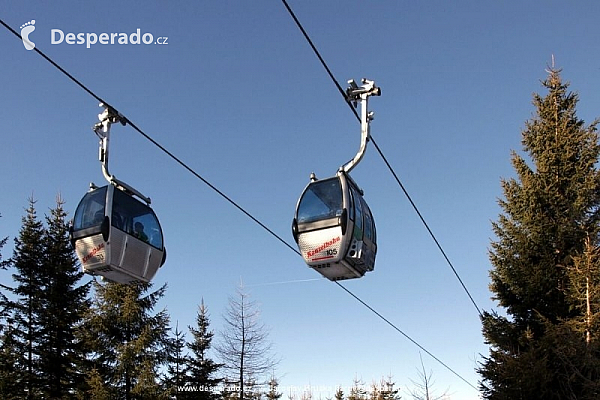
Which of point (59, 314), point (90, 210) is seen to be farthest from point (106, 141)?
point (59, 314)

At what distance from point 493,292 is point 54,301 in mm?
19345

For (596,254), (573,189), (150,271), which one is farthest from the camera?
(573,189)

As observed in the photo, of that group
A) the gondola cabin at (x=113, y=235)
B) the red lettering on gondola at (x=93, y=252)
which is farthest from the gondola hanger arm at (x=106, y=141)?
the red lettering on gondola at (x=93, y=252)

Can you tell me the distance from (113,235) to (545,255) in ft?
54.0

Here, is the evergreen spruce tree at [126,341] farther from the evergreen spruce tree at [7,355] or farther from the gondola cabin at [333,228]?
the gondola cabin at [333,228]

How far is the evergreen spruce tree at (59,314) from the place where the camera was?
83.3 feet

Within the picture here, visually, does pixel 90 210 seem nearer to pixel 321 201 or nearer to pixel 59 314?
pixel 321 201

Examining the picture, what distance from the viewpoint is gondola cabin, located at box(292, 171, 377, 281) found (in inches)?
283

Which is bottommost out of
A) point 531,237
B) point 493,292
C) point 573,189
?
point 493,292

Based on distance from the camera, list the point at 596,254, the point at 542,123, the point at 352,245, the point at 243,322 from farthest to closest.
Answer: the point at 243,322 < the point at 542,123 < the point at 596,254 < the point at 352,245

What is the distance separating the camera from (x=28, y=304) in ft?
85.3

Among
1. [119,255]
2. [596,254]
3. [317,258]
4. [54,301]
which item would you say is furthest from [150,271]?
[54,301]

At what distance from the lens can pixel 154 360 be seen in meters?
24.0

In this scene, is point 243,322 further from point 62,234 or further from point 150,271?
point 150,271
